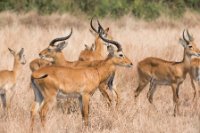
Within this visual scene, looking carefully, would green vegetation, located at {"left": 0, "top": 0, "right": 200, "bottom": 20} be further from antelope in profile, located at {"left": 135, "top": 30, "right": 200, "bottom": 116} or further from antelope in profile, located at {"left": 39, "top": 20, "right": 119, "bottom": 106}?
antelope in profile, located at {"left": 39, "top": 20, "right": 119, "bottom": 106}

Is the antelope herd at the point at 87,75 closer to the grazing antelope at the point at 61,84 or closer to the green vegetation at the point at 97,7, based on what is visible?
the grazing antelope at the point at 61,84

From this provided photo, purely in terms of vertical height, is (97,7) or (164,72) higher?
(97,7)

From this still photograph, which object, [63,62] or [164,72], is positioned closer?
[63,62]

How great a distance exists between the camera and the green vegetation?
28.1 m

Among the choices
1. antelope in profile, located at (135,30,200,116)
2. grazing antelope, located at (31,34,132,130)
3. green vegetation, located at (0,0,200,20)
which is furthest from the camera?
green vegetation, located at (0,0,200,20)

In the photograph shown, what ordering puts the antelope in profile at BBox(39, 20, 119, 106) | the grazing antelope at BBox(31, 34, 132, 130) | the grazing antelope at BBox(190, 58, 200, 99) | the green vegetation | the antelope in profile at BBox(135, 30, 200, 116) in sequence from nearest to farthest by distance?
the grazing antelope at BBox(31, 34, 132, 130) → the antelope in profile at BBox(39, 20, 119, 106) → the antelope in profile at BBox(135, 30, 200, 116) → the grazing antelope at BBox(190, 58, 200, 99) → the green vegetation

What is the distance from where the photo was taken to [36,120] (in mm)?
9594

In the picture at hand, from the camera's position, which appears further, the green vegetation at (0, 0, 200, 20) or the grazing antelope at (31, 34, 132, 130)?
the green vegetation at (0, 0, 200, 20)

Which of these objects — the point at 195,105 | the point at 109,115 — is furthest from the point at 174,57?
the point at 109,115

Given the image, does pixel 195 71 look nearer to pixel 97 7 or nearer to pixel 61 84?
pixel 61 84

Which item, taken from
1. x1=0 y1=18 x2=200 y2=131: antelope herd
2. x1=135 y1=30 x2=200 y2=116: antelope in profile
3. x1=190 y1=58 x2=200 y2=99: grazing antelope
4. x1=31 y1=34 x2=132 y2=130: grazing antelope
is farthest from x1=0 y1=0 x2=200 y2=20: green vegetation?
x1=31 y1=34 x2=132 y2=130: grazing antelope

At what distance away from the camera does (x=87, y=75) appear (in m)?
9.70

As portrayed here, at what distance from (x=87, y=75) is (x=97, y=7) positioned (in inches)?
742

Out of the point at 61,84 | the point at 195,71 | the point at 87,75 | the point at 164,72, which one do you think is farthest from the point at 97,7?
the point at 61,84
